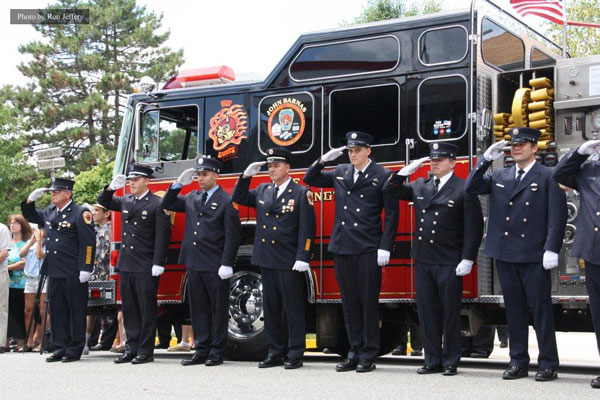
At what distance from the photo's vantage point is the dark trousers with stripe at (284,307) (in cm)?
923

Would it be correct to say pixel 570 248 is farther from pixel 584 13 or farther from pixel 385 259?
pixel 584 13

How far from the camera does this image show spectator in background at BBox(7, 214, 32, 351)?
13289 mm

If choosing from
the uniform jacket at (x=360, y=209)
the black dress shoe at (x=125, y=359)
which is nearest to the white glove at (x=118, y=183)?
the black dress shoe at (x=125, y=359)

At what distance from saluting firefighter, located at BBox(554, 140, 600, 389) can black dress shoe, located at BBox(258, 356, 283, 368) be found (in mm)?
3295

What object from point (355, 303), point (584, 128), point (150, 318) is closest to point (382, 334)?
point (355, 303)

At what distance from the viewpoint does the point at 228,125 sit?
34.4ft

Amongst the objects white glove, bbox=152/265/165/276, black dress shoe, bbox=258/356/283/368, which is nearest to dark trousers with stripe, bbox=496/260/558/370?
black dress shoe, bbox=258/356/283/368

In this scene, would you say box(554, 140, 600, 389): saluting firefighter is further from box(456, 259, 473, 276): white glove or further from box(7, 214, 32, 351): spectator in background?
box(7, 214, 32, 351): spectator in background

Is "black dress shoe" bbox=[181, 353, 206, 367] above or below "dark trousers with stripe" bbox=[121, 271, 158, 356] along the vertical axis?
below

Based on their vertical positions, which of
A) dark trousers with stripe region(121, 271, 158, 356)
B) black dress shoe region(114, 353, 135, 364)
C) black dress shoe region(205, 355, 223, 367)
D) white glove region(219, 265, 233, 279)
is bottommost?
black dress shoe region(114, 353, 135, 364)

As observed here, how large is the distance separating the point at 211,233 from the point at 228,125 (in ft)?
4.77

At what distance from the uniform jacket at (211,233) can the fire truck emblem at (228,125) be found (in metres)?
0.80

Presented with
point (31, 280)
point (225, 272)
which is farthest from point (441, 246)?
point (31, 280)

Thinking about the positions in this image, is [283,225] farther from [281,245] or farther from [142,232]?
[142,232]
